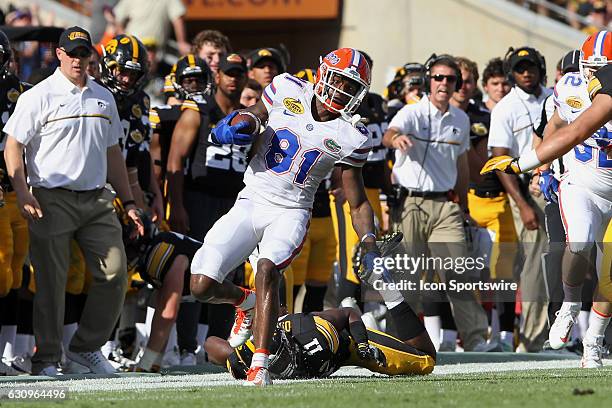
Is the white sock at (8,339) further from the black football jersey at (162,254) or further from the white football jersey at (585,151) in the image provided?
the white football jersey at (585,151)

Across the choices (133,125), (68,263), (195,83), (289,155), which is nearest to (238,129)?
(289,155)

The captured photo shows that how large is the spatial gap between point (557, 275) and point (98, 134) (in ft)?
13.9

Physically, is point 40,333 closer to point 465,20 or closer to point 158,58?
point 158,58

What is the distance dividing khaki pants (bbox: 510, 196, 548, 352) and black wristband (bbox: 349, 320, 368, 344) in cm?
361

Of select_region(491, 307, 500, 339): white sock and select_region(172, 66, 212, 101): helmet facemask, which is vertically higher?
select_region(172, 66, 212, 101): helmet facemask

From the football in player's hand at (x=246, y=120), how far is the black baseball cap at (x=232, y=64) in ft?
8.64

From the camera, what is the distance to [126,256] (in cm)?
977

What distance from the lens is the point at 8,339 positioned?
977cm

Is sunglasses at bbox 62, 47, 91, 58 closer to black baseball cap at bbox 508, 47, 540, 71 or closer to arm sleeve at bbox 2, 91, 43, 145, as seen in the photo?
arm sleeve at bbox 2, 91, 43, 145

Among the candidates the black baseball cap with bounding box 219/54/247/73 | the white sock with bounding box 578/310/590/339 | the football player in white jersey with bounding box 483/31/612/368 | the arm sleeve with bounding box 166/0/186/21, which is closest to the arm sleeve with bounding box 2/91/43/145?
the black baseball cap with bounding box 219/54/247/73

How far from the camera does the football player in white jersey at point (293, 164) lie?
321 inches

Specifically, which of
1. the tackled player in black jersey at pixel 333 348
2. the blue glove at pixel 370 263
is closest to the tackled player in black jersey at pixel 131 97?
the tackled player in black jersey at pixel 333 348

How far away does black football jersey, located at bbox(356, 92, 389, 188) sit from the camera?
38.4ft

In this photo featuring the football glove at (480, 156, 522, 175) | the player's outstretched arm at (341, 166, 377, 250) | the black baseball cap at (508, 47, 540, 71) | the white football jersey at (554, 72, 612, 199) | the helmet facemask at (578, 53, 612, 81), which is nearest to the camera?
the football glove at (480, 156, 522, 175)
